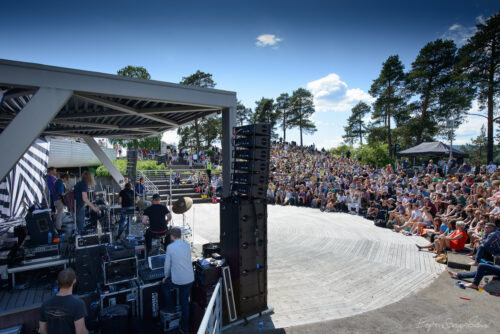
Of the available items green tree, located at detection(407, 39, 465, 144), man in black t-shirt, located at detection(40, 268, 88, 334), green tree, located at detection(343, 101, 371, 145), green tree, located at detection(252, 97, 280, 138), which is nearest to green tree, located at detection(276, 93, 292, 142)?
green tree, located at detection(252, 97, 280, 138)

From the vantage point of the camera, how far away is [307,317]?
4.24 metres

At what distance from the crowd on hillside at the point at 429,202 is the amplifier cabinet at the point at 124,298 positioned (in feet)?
21.1

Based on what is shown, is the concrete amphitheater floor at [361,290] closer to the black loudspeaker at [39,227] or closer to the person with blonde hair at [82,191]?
the person with blonde hair at [82,191]

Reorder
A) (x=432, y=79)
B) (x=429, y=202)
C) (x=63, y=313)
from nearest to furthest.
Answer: (x=63, y=313) < (x=429, y=202) < (x=432, y=79)

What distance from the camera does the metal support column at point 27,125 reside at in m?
3.61

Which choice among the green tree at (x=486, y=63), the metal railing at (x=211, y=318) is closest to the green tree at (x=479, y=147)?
the green tree at (x=486, y=63)

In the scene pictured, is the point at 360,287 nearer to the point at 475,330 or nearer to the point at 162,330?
the point at 475,330

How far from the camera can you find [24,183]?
1060 centimetres

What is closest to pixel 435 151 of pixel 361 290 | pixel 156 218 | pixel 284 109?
pixel 361 290

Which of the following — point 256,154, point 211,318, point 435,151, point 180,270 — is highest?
point 435,151

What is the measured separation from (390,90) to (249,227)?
3198 cm

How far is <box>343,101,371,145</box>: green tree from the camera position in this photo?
176ft

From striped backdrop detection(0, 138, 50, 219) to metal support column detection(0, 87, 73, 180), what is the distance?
6.02 m

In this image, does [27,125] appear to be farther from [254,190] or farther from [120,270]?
[254,190]
